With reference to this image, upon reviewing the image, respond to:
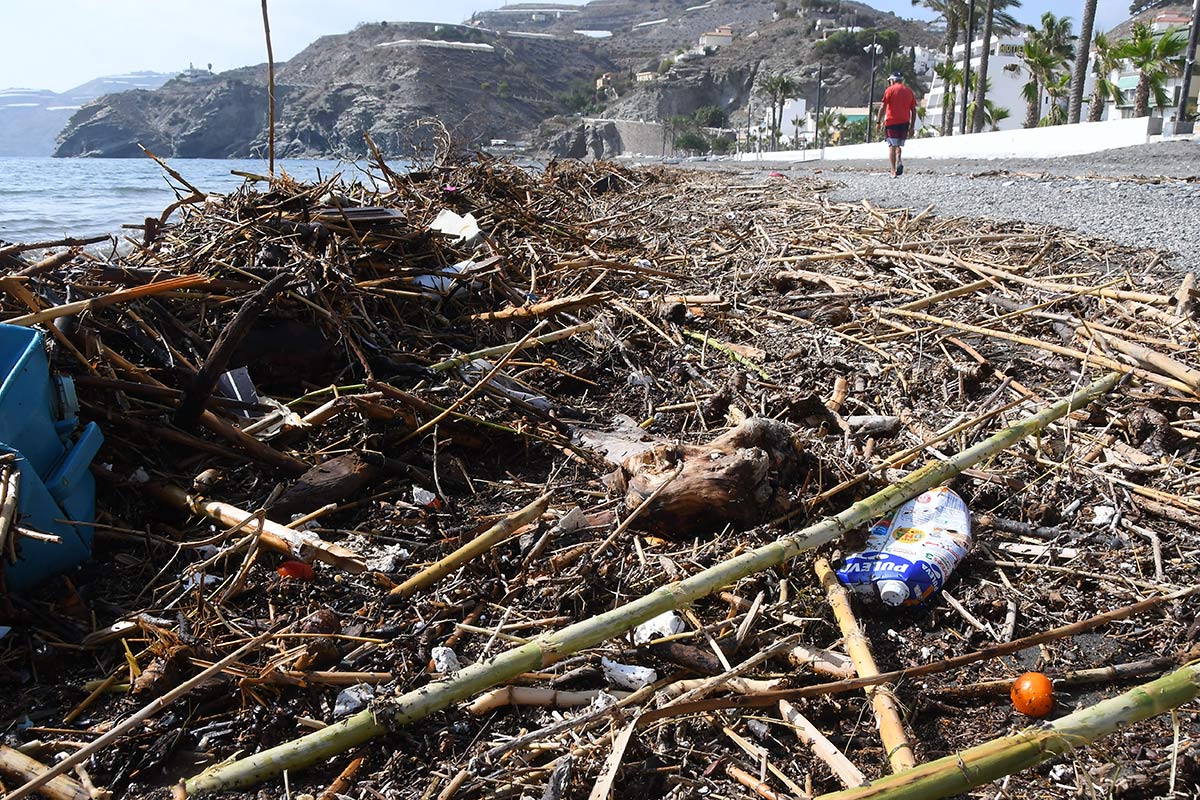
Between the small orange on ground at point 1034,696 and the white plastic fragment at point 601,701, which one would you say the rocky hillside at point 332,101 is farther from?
the small orange on ground at point 1034,696

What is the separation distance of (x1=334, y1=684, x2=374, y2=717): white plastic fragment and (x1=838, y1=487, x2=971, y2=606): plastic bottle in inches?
Result: 54.2

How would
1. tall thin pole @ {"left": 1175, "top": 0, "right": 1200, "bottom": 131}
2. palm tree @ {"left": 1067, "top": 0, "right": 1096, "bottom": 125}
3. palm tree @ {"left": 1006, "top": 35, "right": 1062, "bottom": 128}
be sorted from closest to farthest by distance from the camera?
tall thin pole @ {"left": 1175, "top": 0, "right": 1200, "bottom": 131}, palm tree @ {"left": 1067, "top": 0, "right": 1096, "bottom": 125}, palm tree @ {"left": 1006, "top": 35, "right": 1062, "bottom": 128}

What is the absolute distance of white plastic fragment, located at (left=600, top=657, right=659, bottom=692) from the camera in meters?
1.95

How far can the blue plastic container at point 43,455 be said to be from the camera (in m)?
2.27

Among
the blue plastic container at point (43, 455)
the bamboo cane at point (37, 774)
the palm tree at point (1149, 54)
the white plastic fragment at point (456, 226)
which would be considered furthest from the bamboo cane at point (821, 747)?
the palm tree at point (1149, 54)

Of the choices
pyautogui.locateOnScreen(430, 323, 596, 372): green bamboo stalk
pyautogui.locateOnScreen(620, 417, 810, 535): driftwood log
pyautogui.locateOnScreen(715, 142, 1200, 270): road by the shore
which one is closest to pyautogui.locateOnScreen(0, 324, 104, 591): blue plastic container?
pyautogui.locateOnScreen(430, 323, 596, 372): green bamboo stalk

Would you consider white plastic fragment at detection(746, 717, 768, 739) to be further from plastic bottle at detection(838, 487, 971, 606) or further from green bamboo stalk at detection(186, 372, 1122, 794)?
plastic bottle at detection(838, 487, 971, 606)

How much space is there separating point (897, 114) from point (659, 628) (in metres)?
12.8

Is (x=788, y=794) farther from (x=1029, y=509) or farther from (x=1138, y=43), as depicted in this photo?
(x=1138, y=43)

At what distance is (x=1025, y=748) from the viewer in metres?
1.39

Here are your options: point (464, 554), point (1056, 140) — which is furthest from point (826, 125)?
point (464, 554)

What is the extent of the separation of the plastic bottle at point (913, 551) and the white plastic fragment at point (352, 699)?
4.51ft

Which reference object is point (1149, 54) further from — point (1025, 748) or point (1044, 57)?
point (1025, 748)

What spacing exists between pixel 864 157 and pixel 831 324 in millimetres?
27503
